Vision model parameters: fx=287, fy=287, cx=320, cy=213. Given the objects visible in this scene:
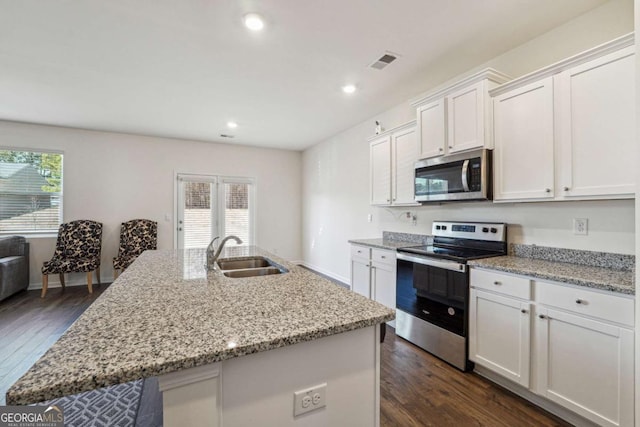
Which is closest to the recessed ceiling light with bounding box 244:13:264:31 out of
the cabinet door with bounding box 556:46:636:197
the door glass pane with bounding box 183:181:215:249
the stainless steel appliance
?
the cabinet door with bounding box 556:46:636:197

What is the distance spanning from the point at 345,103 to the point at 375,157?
807 millimetres

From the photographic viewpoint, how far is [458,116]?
2535 millimetres

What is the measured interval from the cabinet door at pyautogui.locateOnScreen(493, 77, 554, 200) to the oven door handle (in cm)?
66

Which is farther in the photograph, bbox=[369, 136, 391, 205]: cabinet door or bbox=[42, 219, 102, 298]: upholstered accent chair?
bbox=[42, 219, 102, 298]: upholstered accent chair

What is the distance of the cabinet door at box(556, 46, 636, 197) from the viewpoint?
65.2 inches

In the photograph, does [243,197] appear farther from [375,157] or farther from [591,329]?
[591,329]

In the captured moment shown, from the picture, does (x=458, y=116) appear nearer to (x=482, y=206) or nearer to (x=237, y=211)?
(x=482, y=206)

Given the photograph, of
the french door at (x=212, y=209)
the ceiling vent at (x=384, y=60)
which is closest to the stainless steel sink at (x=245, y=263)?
the ceiling vent at (x=384, y=60)

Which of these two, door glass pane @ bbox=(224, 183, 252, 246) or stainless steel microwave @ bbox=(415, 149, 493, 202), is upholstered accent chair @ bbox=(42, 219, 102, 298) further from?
stainless steel microwave @ bbox=(415, 149, 493, 202)

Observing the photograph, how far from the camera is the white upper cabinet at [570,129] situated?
66.0 inches

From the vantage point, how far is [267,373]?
0.92 m

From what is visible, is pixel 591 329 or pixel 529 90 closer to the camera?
pixel 591 329

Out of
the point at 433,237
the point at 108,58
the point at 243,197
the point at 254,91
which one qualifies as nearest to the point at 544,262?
the point at 433,237

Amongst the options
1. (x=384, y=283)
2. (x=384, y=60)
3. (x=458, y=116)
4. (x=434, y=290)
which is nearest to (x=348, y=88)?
(x=384, y=60)
